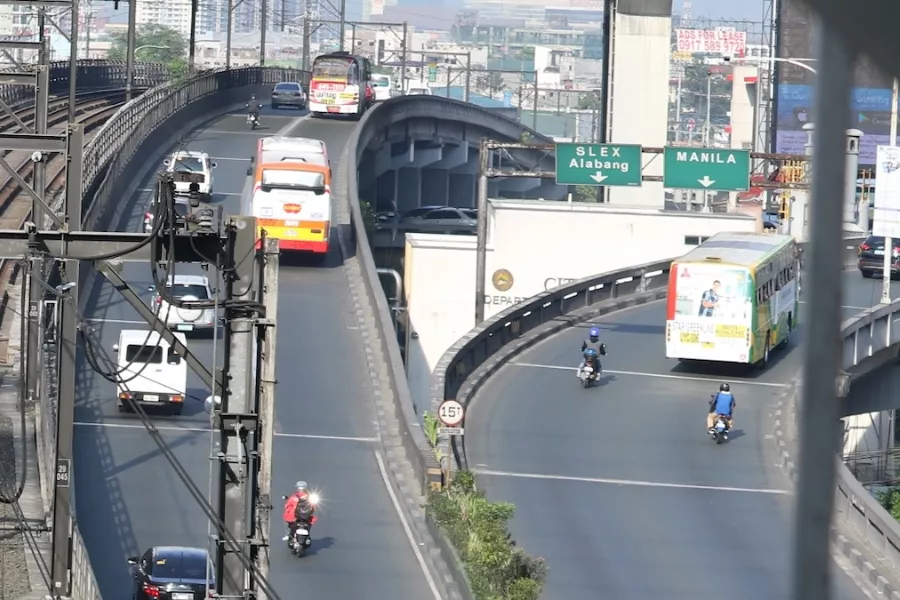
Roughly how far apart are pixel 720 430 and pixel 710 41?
127491 millimetres

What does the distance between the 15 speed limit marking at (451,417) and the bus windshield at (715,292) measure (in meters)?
10.8

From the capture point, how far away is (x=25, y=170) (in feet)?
180

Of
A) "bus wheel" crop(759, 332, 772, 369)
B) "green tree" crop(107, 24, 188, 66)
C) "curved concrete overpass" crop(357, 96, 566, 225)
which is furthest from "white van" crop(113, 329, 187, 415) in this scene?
"green tree" crop(107, 24, 188, 66)

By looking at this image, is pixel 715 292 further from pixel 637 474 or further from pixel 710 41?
pixel 710 41

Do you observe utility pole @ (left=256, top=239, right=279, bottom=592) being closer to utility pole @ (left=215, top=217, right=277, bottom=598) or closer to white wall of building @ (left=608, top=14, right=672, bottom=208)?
utility pole @ (left=215, top=217, right=277, bottom=598)

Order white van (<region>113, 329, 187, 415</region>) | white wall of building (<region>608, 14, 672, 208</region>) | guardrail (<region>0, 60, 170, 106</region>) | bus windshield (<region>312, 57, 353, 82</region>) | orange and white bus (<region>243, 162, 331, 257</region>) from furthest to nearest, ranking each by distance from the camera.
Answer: bus windshield (<region>312, 57, 353, 82</region>) < guardrail (<region>0, 60, 170, 106</region>) < white wall of building (<region>608, 14, 672, 208</region>) < orange and white bus (<region>243, 162, 331, 257</region>) < white van (<region>113, 329, 187, 415</region>)

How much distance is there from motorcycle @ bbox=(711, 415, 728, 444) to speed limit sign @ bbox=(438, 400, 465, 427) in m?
7.33

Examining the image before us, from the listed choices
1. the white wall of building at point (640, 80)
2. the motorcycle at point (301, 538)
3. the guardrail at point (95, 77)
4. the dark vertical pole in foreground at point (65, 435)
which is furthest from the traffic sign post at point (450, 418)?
the guardrail at point (95, 77)

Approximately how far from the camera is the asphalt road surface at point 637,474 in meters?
23.1

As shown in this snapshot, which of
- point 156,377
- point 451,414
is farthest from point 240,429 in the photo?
point 156,377

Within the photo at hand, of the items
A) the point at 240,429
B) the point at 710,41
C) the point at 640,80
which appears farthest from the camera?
the point at 710,41

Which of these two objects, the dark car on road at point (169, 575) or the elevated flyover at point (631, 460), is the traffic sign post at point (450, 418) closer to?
the elevated flyover at point (631, 460)

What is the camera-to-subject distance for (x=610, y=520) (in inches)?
1015

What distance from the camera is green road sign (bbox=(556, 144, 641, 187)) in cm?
4919
